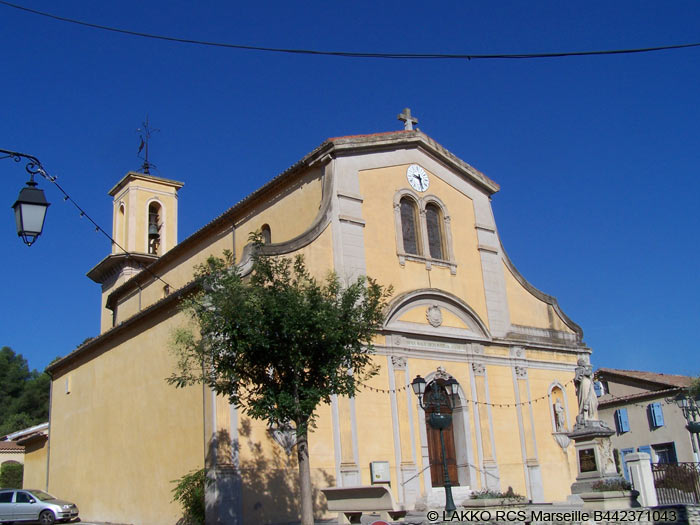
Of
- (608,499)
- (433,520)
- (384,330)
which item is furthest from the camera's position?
(384,330)

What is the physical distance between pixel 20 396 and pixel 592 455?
5589 centimetres

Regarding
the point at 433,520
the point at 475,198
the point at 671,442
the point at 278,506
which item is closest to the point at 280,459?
the point at 278,506

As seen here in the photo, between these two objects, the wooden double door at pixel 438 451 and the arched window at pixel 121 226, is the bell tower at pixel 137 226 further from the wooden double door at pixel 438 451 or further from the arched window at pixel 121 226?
the wooden double door at pixel 438 451

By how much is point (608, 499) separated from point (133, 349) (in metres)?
13.4

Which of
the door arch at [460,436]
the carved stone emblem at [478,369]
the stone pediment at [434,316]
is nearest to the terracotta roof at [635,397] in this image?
the carved stone emblem at [478,369]

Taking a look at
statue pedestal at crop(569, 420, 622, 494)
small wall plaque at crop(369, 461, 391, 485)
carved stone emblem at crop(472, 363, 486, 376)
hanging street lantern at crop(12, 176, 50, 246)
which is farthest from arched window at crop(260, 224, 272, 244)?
hanging street lantern at crop(12, 176, 50, 246)

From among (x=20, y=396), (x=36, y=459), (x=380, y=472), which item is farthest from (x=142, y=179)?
(x=20, y=396)

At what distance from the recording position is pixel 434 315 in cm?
2227

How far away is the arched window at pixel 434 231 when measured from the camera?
23734 mm

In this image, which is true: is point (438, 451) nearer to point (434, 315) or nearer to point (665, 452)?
point (434, 315)

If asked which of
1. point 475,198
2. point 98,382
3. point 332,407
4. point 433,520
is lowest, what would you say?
point 433,520

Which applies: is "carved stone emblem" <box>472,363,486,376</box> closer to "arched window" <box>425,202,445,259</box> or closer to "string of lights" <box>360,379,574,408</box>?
"string of lights" <box>360,379,574,408</box>

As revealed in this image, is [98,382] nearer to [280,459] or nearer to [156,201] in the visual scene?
[280,459]

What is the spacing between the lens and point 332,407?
19031 millimetres
